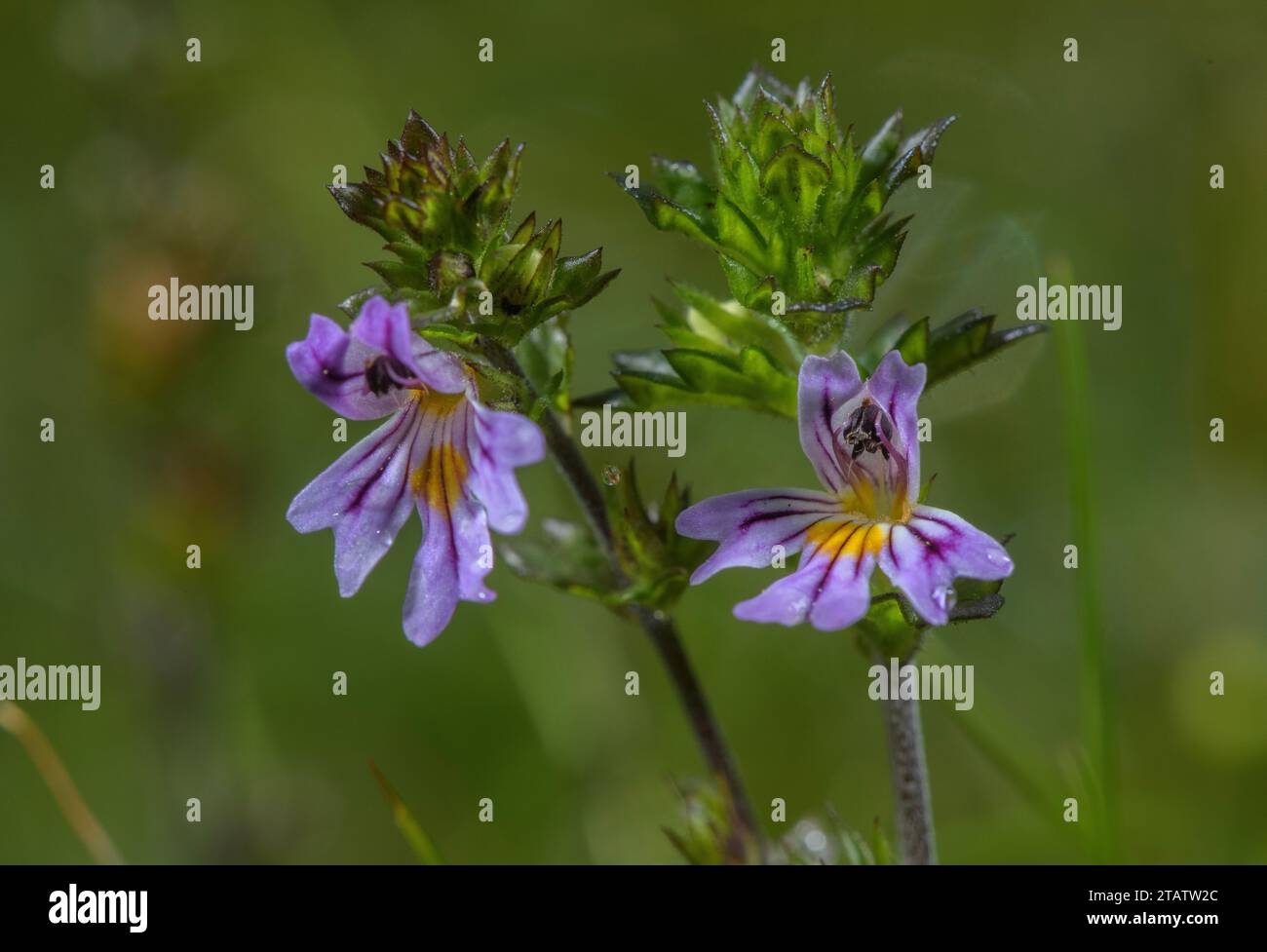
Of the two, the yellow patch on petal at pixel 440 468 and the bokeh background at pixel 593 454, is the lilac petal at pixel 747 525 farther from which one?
the bokeh background at pixel 593 454

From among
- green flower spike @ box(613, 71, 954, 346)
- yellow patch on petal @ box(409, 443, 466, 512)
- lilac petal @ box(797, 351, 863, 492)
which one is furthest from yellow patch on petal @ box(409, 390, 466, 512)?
lilac petal @ box(797, 351, 863, 492)

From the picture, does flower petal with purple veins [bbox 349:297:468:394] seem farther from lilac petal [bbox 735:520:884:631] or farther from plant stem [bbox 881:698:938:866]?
plant stem [bbox 881:698:938:866]

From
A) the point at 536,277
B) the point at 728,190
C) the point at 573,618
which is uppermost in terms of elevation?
the point at 728,190

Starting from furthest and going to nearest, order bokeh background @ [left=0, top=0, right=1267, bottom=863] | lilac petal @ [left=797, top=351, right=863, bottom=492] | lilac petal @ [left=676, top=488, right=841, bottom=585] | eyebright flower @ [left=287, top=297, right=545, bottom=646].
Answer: bokeh background @ [left=0, top=0, right=1267, bottom=863], lilac petal @ [left=797, top=351, right=863, bottom=492], lilac petal @ [left=676, top=488, right=841, bottom=585], eyebright flower @ [left=287, top=297, right=545, bottom=646]

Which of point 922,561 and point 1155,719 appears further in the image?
point 1155,719

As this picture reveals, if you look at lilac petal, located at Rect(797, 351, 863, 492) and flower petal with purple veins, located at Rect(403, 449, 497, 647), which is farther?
lilac petal, located at Rect(797, 351, 863, 492)
